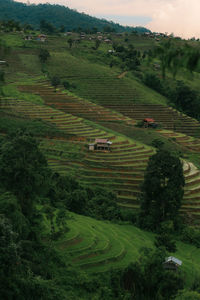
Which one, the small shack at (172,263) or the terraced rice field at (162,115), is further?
the terraced rice field at (162,115)

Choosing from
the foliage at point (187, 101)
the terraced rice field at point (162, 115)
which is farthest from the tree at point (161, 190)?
the foliage at point (187, 101)

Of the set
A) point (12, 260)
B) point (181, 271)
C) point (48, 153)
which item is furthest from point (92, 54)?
point (12, 260)

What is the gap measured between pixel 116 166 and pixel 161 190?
7678 mm

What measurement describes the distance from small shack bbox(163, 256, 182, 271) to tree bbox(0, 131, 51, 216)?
593cm

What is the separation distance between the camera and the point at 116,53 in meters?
74.3

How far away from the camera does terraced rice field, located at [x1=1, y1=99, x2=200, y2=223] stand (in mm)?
25688

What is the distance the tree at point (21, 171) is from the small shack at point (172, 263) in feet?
19.4

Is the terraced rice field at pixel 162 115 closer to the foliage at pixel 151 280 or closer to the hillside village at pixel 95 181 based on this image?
the hillside village at pixel 95 181

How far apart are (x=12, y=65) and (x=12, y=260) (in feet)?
168

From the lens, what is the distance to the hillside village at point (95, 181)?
1072 centimetres

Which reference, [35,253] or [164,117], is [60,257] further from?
[164,117]

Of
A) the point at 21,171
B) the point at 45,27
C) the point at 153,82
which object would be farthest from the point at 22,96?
the point at 45,27

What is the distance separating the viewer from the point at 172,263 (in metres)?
14.0

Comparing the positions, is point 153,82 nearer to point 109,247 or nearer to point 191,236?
point 191,236
